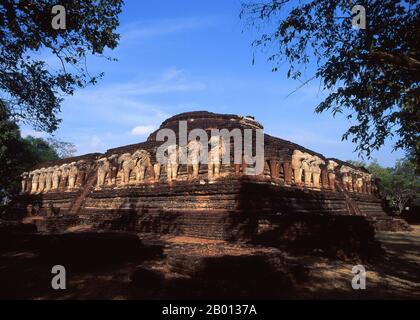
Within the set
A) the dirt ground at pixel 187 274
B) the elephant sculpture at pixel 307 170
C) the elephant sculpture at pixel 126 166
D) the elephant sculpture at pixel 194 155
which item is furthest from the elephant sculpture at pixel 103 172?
the elephant sculpture at pixel 307 170

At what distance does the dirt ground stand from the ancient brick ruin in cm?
116

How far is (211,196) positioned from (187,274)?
4.24m

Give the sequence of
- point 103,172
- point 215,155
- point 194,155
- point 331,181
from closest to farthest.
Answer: point 215,155 < point 194,155 < point 331,181 < point 103,172

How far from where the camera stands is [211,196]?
9.21 m

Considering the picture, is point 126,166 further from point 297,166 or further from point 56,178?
point 56,178

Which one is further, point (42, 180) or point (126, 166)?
point (42, 180)

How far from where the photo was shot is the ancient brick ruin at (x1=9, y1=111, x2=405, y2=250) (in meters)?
8.12

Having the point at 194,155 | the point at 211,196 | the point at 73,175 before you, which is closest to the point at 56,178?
the point at 73,175

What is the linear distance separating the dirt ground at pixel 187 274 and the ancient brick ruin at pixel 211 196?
1162 mm

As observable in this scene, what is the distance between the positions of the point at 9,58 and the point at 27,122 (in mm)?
1778

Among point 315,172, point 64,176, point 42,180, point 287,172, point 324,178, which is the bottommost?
point 287,172

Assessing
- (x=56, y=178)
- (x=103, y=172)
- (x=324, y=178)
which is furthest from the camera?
(x=56, y=178)

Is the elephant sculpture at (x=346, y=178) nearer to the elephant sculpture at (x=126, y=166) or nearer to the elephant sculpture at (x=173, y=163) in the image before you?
the elephant sculpture at (x=173, y=163)

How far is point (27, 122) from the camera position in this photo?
9.09m
